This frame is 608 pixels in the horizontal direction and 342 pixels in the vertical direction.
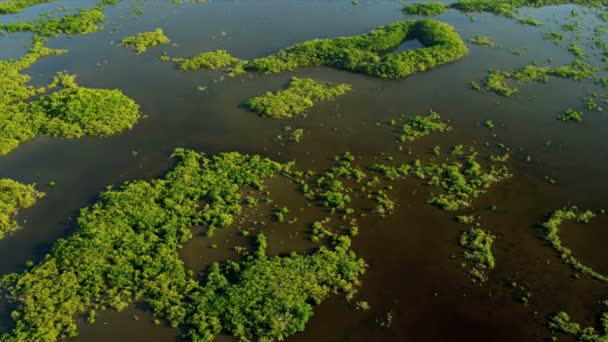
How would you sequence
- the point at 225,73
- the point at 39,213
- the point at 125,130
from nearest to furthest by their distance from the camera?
the point at 39,213
the point at 125,130
the point at 225,73

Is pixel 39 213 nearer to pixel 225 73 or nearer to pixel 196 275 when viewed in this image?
pixel 196 275

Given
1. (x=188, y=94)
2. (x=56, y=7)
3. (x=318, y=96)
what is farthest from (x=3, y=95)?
(x=318, y=96)

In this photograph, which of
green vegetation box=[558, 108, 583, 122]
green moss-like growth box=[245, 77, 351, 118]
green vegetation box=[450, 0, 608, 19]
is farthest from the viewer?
green vegetation box=[450, 0, 608, 19]

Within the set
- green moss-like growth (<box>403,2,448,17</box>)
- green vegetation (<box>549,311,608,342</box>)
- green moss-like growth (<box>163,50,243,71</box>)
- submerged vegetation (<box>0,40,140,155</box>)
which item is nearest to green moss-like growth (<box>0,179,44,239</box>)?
submerged vegetation (<box>0,40,140,155</box>)

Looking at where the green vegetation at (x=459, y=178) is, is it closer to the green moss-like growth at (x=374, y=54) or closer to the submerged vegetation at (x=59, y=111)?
the green moss-like growth at (x=374, y=54)

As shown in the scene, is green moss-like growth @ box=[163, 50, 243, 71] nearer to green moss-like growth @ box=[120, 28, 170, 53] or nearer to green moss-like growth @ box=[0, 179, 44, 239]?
green moss-like growth @ box=[120, 28, 170, 53]

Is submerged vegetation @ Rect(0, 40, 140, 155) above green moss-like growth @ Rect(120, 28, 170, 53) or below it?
below
